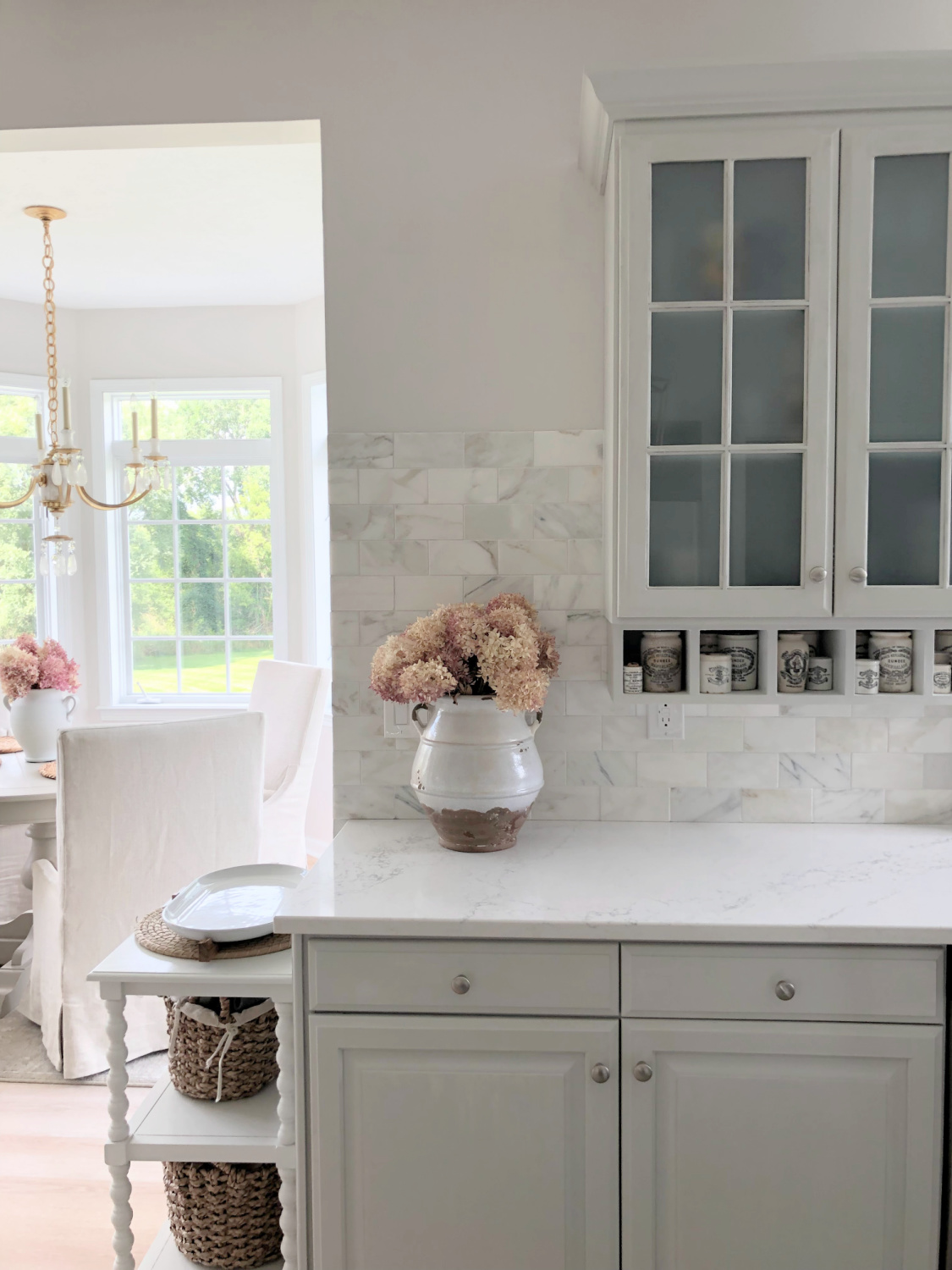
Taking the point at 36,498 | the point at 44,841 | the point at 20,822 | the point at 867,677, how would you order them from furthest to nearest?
the point at 36,498 → the point at 44,841 → the point at 20,822 → the point at 867,677

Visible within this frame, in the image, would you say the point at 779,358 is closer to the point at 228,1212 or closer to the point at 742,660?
the point at 742,660

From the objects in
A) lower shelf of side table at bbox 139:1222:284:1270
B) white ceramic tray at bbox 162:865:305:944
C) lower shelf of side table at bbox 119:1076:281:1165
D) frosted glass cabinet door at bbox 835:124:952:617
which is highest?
frosted glass cabinet door at bbox 835:124:952:617

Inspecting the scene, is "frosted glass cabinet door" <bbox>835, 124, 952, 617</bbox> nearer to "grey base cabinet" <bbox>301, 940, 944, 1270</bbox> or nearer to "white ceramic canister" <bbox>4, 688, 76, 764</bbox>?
"grey base cabinet" <bbox>301, 940, 944, 1270</bbox>

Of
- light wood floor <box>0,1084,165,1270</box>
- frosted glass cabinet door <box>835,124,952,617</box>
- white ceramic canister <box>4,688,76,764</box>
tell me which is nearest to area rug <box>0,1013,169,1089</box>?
light wood floor <box>0,1084,165,1270</box>

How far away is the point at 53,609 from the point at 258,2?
3313 mm

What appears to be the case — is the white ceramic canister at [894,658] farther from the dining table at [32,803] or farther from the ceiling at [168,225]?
the dining table at [32,803]

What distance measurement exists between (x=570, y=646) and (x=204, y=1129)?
1.15 m

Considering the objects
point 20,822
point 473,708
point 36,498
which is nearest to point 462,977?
point 473,708

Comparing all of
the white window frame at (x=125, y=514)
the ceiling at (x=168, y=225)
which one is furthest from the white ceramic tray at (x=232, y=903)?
the white window frame at (x=125, y=514)

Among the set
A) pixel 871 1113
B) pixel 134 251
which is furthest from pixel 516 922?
pixel 134 251

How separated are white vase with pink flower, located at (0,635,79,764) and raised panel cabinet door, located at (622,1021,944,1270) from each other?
2431mm

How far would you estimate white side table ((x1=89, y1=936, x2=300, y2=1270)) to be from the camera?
5.31ft

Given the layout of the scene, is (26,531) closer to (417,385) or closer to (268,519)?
(268,519)

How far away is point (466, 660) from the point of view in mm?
1789
